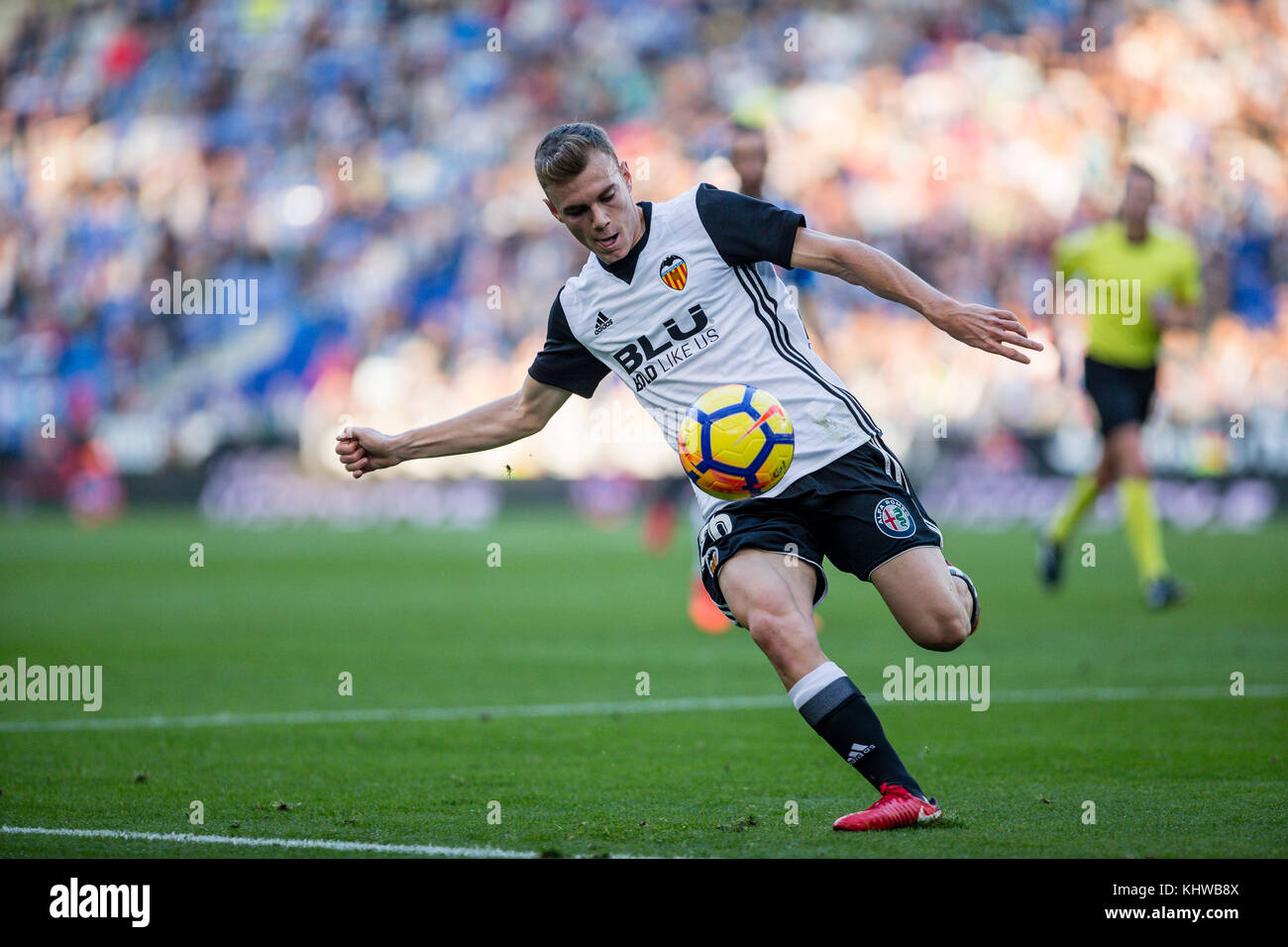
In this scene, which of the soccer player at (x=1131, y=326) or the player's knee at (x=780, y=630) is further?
the soccer player at (x=1131, y=326)

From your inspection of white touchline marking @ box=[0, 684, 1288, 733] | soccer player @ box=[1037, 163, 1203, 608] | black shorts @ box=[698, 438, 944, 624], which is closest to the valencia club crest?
black shorts @ box=[698, 438, 944, 624]

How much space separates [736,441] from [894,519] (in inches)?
23.2

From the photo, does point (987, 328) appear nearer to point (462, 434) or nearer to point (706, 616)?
point (462, 434)

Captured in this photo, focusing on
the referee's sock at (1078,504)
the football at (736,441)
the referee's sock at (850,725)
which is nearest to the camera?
the referee's sock at (850,725)

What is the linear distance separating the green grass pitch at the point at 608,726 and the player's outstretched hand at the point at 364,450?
1128mm

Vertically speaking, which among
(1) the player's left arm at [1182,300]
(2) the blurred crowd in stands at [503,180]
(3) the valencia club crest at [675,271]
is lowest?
(3) the valencia club crest at [675,271]

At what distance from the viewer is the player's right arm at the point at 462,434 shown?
530 centimetres

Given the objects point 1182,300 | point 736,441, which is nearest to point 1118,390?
point 1182,300

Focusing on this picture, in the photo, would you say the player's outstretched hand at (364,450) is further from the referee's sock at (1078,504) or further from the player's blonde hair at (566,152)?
the referee's sock at (1078,504)

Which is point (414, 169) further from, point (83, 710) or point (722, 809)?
point (722, 809)

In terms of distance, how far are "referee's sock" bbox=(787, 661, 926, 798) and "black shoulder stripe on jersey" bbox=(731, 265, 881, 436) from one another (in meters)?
0.92

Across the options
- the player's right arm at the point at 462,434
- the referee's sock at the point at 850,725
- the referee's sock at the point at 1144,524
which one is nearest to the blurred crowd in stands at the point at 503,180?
the referee's sock at the point at 1144,524

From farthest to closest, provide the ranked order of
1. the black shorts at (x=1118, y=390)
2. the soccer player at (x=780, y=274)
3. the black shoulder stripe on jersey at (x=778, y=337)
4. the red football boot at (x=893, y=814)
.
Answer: the black shorts at (x=1118, y=390) < the soccer player at (x=780, y=274) < the black shoulder stripe on jersey at (x=778, y=337) < the red football boot at (x=893, y=814)

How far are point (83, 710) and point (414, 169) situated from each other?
20779mm
